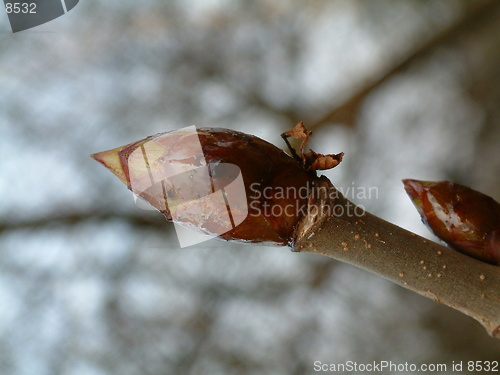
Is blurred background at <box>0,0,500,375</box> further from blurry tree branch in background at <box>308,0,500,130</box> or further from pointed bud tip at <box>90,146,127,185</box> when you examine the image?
pointed bud tip at <box>90,146,127,185</box>

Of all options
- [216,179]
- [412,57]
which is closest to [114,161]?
[216,179]

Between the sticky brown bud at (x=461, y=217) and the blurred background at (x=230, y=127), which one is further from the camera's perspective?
the blurred background at (x=230, y=127)

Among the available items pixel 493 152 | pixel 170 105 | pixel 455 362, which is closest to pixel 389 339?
pixel 455 362

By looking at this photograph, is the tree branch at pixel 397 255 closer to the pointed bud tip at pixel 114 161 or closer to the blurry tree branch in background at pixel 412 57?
the pointed bud tip at pixel 114 161

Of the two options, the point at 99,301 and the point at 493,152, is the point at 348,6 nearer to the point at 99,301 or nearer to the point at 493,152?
the point at 493,152

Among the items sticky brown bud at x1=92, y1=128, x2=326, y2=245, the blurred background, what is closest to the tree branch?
sticky brown bud at x1=92, y1=128, x2=326, y2=245

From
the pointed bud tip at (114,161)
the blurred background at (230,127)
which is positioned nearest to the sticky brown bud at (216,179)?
the pointed bud tip at (114,161)

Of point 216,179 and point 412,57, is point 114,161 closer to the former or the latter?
point 216,179
